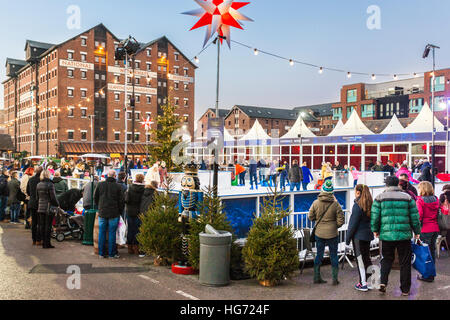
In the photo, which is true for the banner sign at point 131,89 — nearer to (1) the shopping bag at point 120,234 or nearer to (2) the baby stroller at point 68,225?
(2) the baby stroller at point 68,225

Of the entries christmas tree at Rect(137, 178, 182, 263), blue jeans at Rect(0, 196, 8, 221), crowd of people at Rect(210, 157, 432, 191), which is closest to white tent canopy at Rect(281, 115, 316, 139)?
crowd of people at Rect(210, 157, 432, 191)

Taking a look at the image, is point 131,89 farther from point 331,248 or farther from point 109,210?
point 331,248

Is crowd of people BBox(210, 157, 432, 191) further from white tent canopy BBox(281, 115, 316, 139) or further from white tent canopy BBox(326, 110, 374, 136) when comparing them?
white tent canopy BBox(281, 115, 316, 139)

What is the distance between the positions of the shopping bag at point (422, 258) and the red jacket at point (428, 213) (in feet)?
3.37

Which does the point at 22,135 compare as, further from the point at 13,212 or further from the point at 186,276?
the point at 186,276

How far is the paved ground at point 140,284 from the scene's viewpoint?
21.8 ft

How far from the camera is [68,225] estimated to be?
11586 millimetres

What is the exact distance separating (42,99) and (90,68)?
10286 millimetres

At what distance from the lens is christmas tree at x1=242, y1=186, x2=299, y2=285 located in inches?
283

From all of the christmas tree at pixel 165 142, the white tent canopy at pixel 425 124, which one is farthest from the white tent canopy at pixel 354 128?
the christmas tree at pixel 165 142
